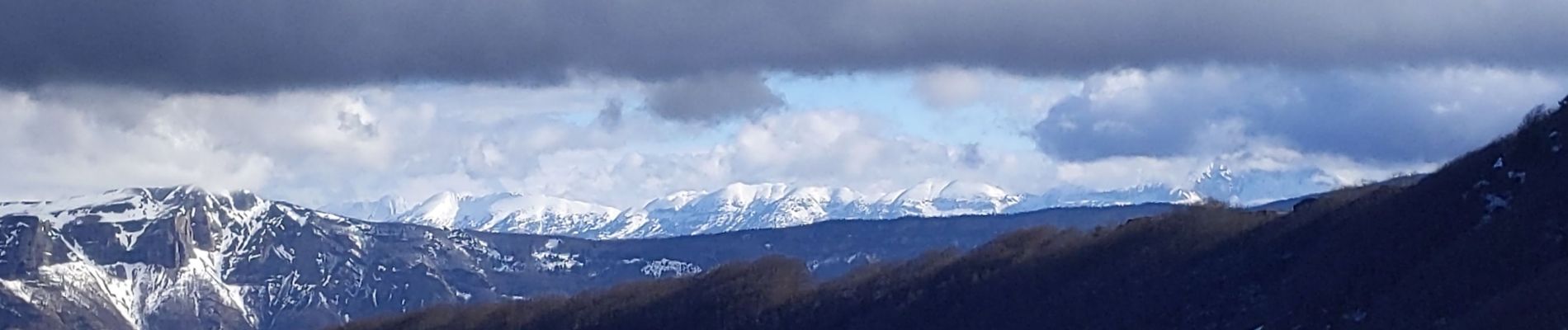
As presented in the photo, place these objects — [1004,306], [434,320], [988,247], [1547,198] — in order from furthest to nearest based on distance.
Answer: [434,320]
[988,247]
[1004,306]
[1547,198]

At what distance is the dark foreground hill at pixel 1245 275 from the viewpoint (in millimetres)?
75250

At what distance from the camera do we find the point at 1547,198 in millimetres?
77312

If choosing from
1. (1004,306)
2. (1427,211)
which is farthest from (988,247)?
(1427,211)

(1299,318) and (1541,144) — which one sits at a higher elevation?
(1541,144)

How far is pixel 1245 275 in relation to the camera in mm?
94625

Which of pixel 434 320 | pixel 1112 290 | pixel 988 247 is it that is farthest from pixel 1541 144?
pixel 434 320

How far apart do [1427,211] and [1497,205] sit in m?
5.60

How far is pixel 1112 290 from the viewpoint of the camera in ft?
347

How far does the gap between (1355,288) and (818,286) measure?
63.2 m

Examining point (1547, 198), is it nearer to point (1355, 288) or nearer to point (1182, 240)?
point (1355, 288)

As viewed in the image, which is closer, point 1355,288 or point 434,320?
point 1355,288

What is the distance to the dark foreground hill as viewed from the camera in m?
75.2

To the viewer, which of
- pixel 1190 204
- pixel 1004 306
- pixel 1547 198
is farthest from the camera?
pixel 1190 204

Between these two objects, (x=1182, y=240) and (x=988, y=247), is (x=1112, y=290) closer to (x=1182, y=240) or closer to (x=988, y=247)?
(x=1182, y=240)
